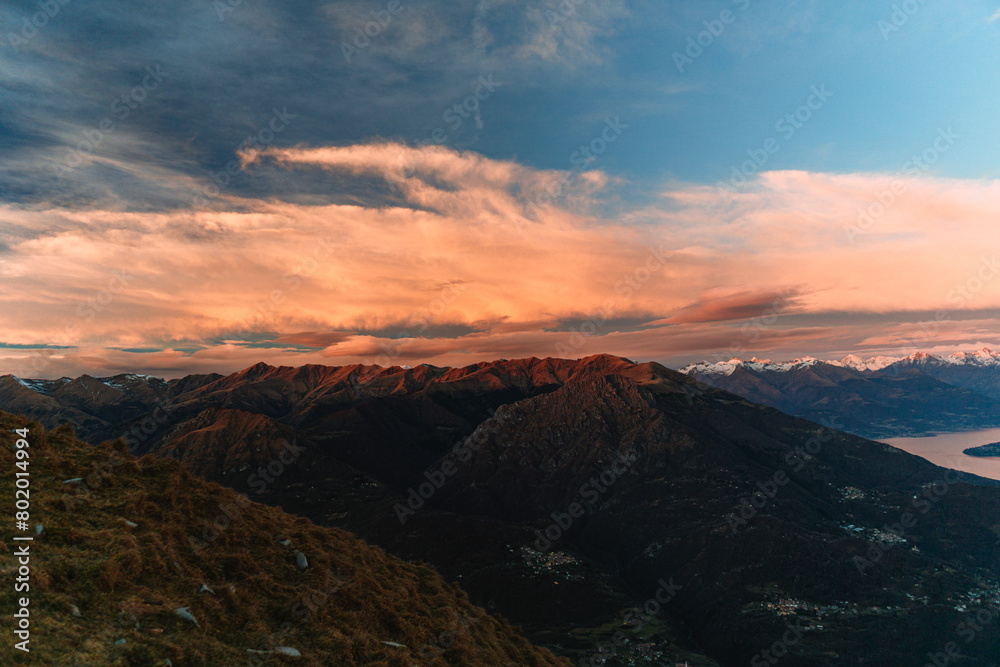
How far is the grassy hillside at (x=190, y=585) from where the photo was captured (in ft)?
65.5

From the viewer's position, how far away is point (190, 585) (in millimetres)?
25609

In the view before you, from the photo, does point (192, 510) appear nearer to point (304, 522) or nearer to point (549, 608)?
point (304, 522)

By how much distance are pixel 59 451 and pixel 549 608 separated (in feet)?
658

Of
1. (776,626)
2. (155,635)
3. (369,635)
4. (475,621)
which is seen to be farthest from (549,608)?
(155,635)

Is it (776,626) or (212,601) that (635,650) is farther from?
(212,601)

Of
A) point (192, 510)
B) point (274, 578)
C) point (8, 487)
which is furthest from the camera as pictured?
point (192, 510)

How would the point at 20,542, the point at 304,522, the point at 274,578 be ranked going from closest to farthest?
the point at 20,542, the point at 274,578, the point at 304,522

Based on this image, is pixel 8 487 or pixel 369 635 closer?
pixel 8 487

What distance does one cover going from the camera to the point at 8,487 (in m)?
27.2

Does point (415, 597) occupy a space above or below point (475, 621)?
above

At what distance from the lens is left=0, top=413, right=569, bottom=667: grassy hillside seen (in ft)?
65.5

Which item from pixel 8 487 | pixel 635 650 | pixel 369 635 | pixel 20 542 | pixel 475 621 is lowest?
pixel 635 650

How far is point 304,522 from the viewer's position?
4678cm

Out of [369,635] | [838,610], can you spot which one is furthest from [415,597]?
[838,610]
